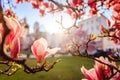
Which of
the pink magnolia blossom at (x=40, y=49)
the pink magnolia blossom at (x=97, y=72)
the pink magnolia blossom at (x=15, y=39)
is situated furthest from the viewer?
the pink magnolia blossom at (x=97, y=72)

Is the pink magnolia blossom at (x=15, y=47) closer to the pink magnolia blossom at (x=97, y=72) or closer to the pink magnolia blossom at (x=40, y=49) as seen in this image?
the pink magnolia blossom at (x=40, y=49)

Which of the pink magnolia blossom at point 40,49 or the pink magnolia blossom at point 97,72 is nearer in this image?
the pink magnolia blossom at point 40,49

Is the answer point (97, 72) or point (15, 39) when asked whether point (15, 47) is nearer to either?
point (15, 39)

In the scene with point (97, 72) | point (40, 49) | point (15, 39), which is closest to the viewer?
point (15, 39)

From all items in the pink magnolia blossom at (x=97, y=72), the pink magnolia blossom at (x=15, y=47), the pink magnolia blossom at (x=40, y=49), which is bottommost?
the pink magnolia blossom at (x=97, y=72)

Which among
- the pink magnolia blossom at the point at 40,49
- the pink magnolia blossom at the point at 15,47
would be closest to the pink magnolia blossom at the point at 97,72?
the pink magnolia blossom at the point at 40,49

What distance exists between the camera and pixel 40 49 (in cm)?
98

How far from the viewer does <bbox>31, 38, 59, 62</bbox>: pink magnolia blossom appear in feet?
3.19

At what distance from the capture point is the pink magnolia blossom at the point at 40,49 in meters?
0.97

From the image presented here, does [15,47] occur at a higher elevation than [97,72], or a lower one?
higher

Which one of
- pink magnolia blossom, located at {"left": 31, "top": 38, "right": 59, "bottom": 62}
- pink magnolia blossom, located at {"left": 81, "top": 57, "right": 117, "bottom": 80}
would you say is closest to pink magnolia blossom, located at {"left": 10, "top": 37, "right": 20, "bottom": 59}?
pink magnolia blossom, located at {"left": 31, "top": 38, "right": 59, "bottom": 62}

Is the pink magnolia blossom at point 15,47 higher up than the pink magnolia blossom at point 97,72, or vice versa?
the pink magnolia blossom at point 15,47

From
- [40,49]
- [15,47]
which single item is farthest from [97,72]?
[15,47]

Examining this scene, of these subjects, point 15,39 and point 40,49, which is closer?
point 15,39
